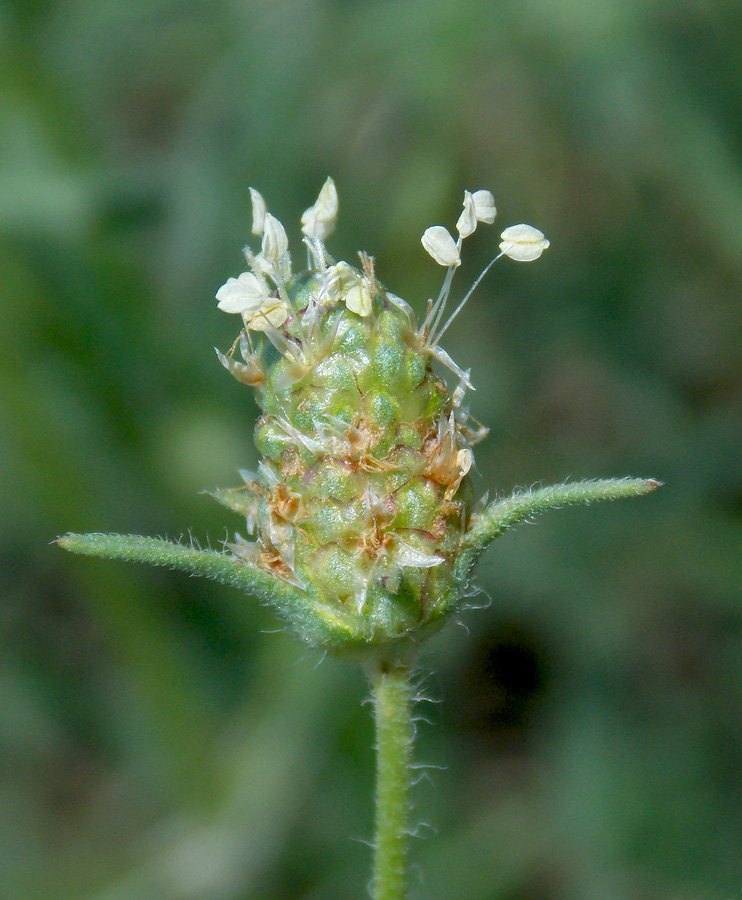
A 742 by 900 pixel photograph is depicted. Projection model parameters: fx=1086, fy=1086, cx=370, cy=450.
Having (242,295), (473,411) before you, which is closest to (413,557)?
(242,295)

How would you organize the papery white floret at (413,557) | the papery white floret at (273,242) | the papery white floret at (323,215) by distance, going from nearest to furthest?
the papery white floret at (413,557) → the papery white floret at (273,242) → the papery white floret at (323,215)

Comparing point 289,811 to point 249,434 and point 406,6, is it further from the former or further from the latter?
point 406,6

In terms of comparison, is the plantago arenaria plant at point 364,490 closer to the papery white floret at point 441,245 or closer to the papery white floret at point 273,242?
the papery white floret at point 273,242

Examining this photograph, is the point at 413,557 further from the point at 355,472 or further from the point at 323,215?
the point at 323,215

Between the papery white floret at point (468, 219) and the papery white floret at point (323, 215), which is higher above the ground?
the papery white floret at point (323, 215)

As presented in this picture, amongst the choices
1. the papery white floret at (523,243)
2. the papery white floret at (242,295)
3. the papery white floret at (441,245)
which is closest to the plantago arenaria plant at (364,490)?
the papery white floret at (242,295)

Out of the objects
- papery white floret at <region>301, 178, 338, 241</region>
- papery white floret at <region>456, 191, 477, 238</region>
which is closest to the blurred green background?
papery white floret at <region>301, 178, 338, 241</region>

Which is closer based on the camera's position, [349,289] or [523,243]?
[349,289]

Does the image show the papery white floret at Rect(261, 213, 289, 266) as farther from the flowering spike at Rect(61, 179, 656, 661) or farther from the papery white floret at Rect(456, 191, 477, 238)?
the papery white floret at Rect(456, 191, 477, 238)
